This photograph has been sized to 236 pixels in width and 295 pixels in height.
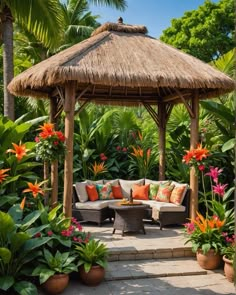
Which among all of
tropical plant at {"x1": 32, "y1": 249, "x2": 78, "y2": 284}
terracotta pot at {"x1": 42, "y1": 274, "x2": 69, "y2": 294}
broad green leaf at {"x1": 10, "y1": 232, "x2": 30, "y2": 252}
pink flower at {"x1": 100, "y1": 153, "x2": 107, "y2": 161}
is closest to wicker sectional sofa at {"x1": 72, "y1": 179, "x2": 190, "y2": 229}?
pink flower at {"x1": 100, "y1": 153, "x2": 107, "y2": 161}

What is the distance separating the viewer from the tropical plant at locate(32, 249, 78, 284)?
448 centimetres

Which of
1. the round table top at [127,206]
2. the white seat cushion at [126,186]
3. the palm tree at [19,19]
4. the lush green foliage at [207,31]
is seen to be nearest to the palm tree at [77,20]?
the lush green foliage at [207,31]

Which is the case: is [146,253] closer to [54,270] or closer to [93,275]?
[93,275]

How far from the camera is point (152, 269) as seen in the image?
5340 millimetres

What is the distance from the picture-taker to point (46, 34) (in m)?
8.90

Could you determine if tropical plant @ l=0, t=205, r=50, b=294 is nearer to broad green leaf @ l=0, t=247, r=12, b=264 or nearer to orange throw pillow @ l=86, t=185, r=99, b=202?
broad green leaf @ l=0, t=247, r=12, b=264

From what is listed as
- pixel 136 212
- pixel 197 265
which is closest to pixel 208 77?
pixel 136 212

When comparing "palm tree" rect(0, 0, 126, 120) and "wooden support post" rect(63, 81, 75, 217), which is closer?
"wooden support post" rect(63, 81, 75, 217)

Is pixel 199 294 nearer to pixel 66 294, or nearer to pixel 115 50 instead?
pixel 66 294

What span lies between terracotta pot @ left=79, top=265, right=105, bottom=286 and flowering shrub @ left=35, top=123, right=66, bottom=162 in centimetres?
191

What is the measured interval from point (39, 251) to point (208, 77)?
3996mm

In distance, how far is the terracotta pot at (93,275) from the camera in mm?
4801

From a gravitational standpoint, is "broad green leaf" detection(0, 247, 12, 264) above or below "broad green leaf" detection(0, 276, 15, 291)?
above

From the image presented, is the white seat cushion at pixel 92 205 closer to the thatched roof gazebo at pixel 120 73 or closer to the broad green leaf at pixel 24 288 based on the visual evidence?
the thatched roof gazebo at pixel 120 73
